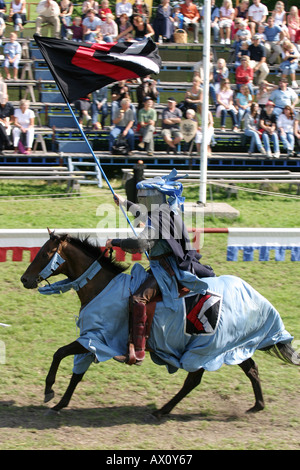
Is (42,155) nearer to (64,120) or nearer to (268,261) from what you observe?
(64,120)

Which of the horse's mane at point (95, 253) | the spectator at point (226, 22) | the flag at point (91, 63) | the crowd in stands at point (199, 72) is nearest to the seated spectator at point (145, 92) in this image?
the crowd in stands at point (199, 72)

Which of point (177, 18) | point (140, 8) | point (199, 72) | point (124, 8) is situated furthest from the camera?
point (177, 18)

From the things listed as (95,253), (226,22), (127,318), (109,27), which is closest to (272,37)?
(226,22)

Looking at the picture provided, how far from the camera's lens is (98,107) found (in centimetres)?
1507

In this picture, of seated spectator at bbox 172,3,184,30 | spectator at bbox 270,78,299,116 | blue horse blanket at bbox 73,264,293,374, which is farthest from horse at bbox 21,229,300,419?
seated spectator at bbox 172,3,184,30

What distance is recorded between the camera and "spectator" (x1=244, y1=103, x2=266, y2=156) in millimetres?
15016

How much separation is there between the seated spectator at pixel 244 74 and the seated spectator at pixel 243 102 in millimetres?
364

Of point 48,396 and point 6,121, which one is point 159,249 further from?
point 6,121

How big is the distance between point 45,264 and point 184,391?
1.79 m

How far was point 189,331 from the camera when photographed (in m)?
6.41

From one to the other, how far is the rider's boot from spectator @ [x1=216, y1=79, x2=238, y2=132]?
10.1m

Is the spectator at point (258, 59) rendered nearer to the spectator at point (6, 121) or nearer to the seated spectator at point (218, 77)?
the seated spectator at point (218, 77)

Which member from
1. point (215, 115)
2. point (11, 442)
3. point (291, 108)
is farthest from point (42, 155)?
point (11, 442)
